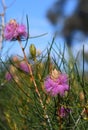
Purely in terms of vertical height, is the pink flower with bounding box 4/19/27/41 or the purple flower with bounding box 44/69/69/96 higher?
the pink flower with bounding box 4/19/27/41

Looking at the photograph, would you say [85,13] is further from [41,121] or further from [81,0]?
[41,121]

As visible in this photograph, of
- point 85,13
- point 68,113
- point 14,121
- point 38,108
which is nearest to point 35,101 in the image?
point 38,108

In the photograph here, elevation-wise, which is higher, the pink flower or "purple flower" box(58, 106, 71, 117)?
the pink flower

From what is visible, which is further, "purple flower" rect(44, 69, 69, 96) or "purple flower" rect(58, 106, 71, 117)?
"purple flower" rect(58, 106, 71, 117)

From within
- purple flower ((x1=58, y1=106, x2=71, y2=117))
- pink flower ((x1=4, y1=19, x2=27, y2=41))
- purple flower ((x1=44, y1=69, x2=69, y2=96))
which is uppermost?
pink flower ((x1=4, y1=19, x2=27, y2=41))

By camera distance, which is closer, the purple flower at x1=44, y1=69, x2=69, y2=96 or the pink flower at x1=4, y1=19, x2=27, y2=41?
the purple flower at x1=44, y1=69, x2=69, y2=96
